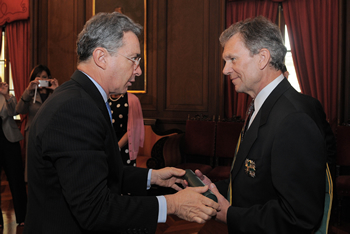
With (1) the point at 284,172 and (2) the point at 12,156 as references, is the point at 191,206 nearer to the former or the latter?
(1) the point at 284,172

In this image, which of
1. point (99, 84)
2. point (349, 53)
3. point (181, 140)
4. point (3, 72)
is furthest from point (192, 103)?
point (3, 72)

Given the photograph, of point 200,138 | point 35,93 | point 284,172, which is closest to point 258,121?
point 284,172

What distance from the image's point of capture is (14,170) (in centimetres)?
353

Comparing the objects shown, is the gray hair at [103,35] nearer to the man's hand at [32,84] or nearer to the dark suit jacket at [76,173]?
the dark suit jacket at [76,173]

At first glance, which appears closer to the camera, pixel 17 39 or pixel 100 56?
pixel 100 56

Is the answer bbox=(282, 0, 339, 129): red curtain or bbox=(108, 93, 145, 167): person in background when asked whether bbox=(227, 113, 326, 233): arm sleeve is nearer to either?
bbox=(108, 93, 145, 167): person in background

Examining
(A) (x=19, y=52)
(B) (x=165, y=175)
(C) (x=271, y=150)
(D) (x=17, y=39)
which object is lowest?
(B) (x=165, y=175)

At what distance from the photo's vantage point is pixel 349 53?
4270 millimetres

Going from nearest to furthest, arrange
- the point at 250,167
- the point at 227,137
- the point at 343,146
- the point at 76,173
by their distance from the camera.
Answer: the point at 76,173 < the point at 250,167 < the point at 343,146 < the point at 227,137

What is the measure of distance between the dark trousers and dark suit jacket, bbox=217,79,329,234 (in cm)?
312

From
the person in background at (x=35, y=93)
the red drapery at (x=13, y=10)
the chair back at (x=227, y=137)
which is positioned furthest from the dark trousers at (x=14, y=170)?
the red drapery at (x=13, y=10)

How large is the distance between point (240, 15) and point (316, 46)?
135 centimetres

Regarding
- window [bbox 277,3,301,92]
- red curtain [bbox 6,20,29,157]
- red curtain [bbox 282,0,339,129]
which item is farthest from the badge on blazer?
red curtain [bbox 6,20,29,157]

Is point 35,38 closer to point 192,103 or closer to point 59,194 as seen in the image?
point 192,103
